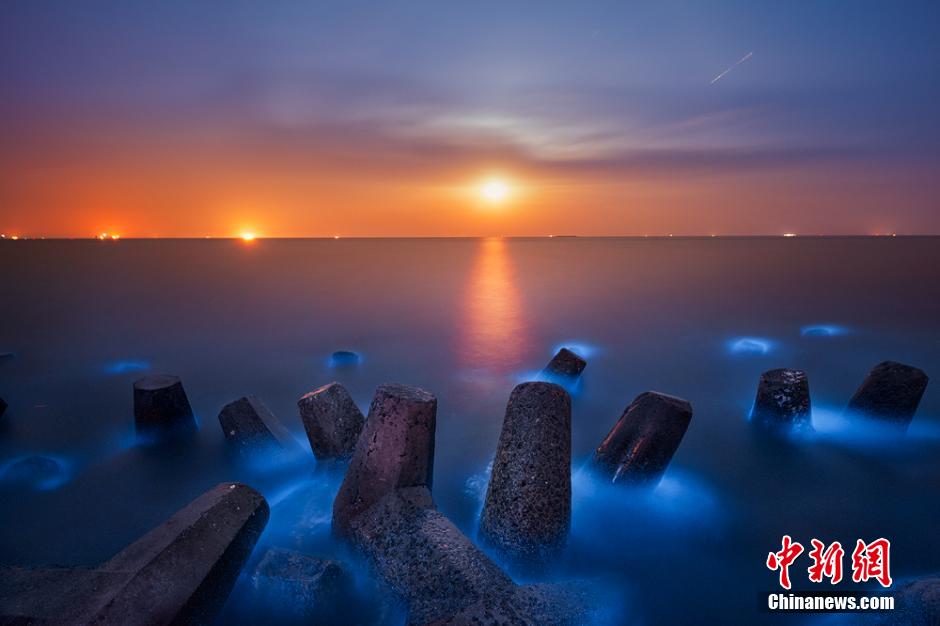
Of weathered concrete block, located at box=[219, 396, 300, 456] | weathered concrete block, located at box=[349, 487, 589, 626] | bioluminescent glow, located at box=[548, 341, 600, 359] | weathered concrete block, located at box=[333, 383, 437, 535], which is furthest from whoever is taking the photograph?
bioluminescent glow, located at box=[548, 341, 600, 359]

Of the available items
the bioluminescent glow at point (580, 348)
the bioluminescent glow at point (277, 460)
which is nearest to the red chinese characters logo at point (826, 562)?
the bioluminescent glow at point (277, 460)

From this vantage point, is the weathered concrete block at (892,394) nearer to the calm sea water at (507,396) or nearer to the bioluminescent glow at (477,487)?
the calm sea water at (507,396)

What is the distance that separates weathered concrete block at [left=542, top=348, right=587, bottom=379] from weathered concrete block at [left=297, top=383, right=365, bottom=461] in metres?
5.16

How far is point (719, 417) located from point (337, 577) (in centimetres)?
752

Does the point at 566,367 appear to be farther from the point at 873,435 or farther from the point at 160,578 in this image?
the point at 160,578

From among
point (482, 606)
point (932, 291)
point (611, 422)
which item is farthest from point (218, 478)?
point (932, 291)

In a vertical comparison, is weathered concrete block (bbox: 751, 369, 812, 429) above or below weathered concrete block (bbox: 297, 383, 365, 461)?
below

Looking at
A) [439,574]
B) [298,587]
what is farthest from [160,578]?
[439,574]

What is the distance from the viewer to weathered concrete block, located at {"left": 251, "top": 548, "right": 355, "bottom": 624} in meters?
3.28

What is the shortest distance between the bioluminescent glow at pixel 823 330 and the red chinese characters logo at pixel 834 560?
13283 mm

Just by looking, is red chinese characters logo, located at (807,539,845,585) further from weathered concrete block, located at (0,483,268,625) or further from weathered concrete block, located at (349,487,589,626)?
weathered concrete block, located at (0,483,268,625)

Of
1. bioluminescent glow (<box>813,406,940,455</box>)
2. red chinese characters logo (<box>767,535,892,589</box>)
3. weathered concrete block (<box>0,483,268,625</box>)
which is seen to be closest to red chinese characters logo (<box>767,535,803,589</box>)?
red chinese characters logo (<box>767,535,892,589</box>)

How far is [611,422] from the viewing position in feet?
28.0

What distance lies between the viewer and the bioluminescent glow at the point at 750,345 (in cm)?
1412
